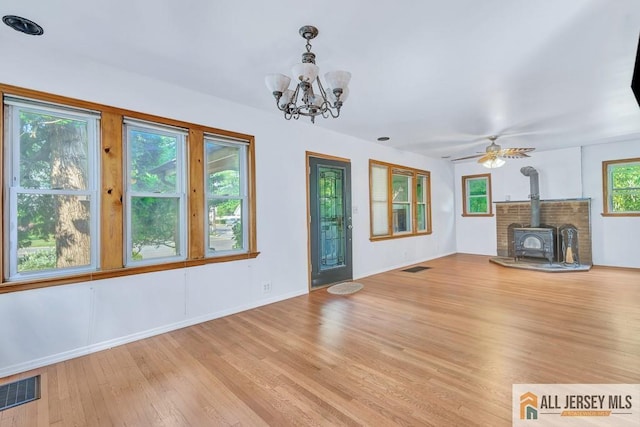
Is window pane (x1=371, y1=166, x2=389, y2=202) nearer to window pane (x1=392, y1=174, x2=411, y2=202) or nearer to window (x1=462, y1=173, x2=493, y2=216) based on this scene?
window pane (x1=392, y1=174, x2=411, y2=202)

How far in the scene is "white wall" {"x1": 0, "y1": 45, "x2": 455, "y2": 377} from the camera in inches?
95.1

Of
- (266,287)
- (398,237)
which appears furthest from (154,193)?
(398,237)

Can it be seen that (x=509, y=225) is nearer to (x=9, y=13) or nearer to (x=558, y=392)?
(x=558, y=392)

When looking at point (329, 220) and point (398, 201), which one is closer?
point (329, 220)

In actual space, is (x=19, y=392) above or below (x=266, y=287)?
below

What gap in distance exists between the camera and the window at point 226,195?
140 inches

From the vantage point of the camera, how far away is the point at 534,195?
6.50 m

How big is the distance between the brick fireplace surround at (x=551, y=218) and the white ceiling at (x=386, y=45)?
120 inches

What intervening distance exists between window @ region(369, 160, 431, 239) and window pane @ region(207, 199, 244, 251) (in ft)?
9.05

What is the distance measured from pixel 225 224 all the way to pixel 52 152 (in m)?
1.73

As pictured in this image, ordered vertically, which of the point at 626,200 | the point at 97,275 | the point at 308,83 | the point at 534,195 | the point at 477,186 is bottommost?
the point at 97,275

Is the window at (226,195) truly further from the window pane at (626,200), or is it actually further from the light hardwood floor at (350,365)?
the window pane at (626,200)

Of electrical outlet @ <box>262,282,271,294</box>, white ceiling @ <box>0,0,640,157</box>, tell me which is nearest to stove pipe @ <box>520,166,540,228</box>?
white ceiling @ <box>0,0,640,157</box>

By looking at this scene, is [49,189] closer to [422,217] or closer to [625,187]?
[422,217]
